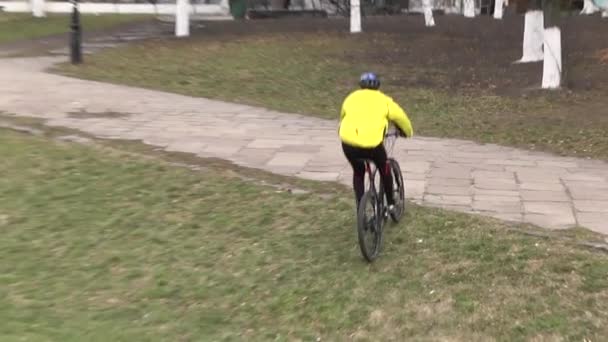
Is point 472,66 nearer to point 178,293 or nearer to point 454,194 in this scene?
point 454,194

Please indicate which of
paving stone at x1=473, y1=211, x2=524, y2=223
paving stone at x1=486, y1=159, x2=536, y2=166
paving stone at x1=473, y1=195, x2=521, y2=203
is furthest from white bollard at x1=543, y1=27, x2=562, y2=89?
paving stone at x1=473, y1=211, x2=524, y2=223

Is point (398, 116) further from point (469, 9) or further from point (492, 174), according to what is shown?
point (469, 9)

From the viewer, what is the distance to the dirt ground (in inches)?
697

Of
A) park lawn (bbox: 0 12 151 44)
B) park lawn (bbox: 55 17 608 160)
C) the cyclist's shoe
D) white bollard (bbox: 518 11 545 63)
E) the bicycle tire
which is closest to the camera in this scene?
the cyclist's shoe

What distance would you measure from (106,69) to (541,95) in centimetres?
870

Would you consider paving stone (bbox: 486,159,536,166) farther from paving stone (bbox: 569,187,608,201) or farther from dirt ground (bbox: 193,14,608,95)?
dirt ground (bbox: 193,14,608,95)

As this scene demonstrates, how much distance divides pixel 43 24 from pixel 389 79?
17958mm

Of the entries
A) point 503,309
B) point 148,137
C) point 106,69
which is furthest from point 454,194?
point 106,69

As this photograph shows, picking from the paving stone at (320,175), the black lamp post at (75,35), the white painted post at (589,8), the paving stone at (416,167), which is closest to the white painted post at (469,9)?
the white painted post at (589,8)

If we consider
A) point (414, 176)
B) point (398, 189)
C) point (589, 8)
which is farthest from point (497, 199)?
point (589, 8)

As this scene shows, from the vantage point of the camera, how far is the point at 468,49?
Result: 23.8 m

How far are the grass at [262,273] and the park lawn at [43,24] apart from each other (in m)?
18.6

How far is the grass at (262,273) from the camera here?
546 cm

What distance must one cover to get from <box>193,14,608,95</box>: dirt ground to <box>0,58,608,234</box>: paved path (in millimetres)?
5621
